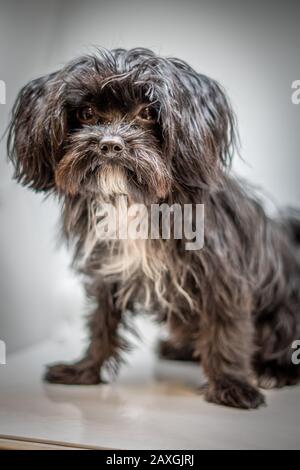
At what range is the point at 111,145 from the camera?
1182mm

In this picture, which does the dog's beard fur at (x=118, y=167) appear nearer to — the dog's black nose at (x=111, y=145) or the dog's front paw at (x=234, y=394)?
the dog's black nose at (x=111, y=145)

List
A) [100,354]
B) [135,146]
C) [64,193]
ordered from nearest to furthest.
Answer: [135,146] < [64,193] < [100,354]

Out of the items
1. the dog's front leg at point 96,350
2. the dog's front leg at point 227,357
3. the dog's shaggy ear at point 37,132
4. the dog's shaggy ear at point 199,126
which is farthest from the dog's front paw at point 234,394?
the dog's shaggy ear at point 37,132

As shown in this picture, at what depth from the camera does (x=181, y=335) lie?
5.02ft

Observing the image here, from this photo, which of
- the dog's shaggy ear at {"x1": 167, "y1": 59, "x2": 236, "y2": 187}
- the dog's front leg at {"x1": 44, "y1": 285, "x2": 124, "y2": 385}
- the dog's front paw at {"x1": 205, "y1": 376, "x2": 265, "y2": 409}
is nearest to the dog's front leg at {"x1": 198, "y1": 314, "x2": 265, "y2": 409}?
the dog's front paw at {"x1": 205, "y1": 376, "x2": 265, "y2": 409}

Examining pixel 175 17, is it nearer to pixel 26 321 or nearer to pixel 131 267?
pixel 131 267

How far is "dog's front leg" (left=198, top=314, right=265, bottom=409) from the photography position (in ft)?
4.61

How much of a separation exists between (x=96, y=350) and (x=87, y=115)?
58cm

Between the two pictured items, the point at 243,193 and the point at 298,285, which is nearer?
the point at 243,193

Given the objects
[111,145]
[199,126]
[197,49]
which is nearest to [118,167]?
[111,145]

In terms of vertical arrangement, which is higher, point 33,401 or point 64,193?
point 64,193

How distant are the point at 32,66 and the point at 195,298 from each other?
22.8 inches

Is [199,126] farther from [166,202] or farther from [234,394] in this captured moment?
[234,394]

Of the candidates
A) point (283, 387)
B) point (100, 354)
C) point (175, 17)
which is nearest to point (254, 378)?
point (283, 387)
